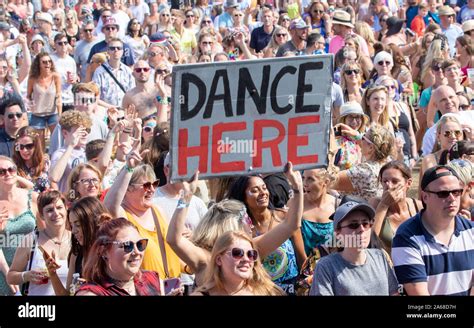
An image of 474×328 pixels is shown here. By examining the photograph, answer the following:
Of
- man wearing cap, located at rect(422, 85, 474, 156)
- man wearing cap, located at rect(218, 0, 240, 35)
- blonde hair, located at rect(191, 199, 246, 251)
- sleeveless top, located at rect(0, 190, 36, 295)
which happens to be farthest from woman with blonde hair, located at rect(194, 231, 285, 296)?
man wearing cap, located at rect(218, 0, 240, 35)

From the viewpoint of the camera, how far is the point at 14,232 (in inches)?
315

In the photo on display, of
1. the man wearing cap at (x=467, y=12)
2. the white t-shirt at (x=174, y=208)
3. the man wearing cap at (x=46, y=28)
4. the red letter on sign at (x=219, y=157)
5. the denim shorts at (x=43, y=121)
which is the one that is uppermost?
the man wearing cap at (x=467, y=12)

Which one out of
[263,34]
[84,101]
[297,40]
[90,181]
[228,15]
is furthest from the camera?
→ [228,15]

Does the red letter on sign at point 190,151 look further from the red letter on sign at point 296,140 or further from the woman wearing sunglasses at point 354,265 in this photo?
the woman wearing sunglasses at point 354,265

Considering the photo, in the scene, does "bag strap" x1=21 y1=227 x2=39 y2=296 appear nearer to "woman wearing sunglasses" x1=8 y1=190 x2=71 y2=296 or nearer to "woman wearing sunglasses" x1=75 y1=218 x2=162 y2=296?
"woman wearing sunglasses" x1=8 y1=190 x2=71 y2=296

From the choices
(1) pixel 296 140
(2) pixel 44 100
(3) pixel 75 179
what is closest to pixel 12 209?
(3) pixel 75 179

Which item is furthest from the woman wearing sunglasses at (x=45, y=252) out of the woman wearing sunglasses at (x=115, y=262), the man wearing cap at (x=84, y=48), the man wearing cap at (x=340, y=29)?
the man wearing cap at (x=340, y=29)

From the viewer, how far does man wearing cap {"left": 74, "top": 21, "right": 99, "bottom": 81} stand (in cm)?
1606

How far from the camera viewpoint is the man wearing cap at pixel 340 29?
635 inches

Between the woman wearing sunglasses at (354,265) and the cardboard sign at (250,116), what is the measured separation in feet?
1.47

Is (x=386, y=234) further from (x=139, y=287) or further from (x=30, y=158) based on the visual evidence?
(x=30, y=158)

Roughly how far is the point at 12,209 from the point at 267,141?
Answer: 2.39m

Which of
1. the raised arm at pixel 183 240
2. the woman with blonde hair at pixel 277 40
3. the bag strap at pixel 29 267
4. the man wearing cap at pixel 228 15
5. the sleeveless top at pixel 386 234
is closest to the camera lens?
the raised arm at pixel 183 240

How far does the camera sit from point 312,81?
676cm
